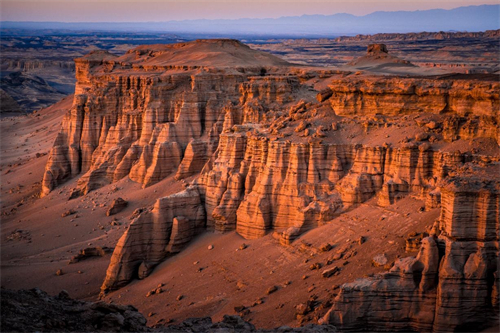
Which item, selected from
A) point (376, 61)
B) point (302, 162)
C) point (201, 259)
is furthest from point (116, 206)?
point (376, 61)

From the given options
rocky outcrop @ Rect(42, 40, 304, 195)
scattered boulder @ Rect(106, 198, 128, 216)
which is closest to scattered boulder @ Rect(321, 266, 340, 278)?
rocky outcrop @ Rect(42, 40, 304, 195)

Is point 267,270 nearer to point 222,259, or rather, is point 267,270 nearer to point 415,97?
point 222,259

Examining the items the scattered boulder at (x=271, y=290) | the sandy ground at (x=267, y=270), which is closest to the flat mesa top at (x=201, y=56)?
the sandy ground at (x=267, y=270)

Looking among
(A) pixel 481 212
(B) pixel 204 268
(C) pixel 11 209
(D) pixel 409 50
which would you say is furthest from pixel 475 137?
(D) pixel 409 50

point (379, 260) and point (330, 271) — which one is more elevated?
point (379, 260)

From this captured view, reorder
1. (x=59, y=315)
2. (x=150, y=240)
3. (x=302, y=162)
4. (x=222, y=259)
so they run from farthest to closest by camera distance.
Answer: (x=150, y=240)
(x=222, y=259)
(x=302, y=162)
(x=59, y=315)

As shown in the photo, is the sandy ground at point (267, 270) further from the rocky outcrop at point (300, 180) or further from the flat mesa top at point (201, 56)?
the flat mesa top at point (201, 56)

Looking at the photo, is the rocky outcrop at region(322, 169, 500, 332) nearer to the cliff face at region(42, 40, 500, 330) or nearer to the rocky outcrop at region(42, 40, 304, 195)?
the cliff face at region(42, 40, 500, 330)
